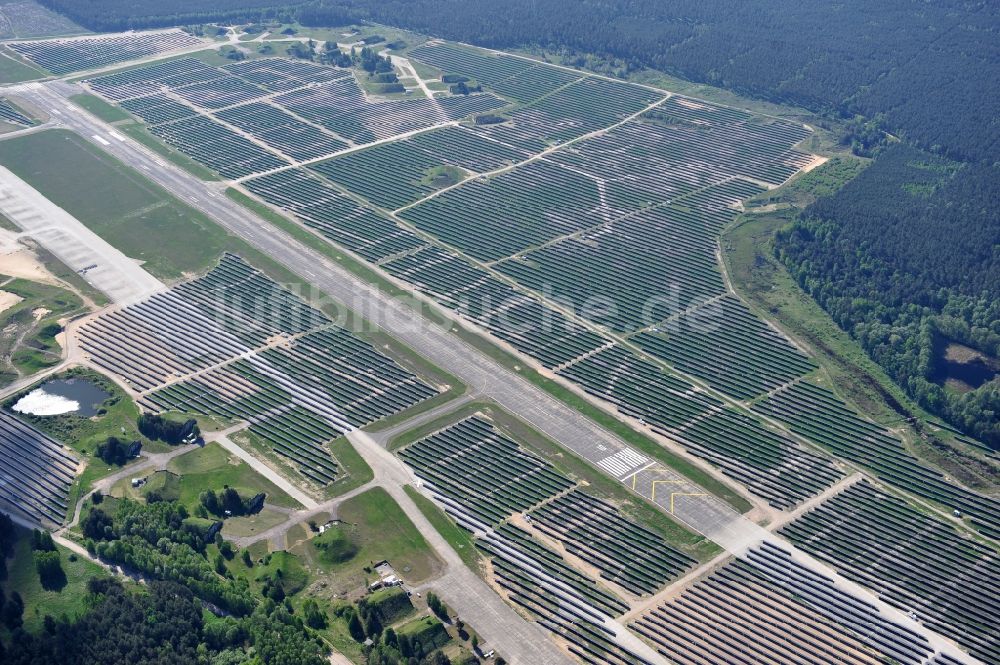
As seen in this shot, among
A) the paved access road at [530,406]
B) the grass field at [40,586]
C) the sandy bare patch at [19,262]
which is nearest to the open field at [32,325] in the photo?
the sandy bare patch at [19,262]

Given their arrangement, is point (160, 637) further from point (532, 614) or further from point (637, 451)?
point (637, 451)

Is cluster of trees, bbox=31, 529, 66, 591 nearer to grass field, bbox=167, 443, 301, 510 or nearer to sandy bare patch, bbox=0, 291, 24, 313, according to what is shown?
grass field, bbox=167, 443, 301, 510

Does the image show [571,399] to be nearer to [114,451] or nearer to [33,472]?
[114,451]

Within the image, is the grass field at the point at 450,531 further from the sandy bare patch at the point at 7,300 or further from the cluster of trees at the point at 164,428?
the sandy bare patch at the point at 7,300

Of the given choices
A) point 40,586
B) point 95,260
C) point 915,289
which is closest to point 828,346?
point 915,289

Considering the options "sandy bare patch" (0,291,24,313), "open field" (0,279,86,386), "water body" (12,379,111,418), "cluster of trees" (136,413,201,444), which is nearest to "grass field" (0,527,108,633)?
"cluster of trees" (136,413,201,444)

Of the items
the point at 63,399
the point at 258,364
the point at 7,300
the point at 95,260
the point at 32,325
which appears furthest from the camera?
the point at 95,260
